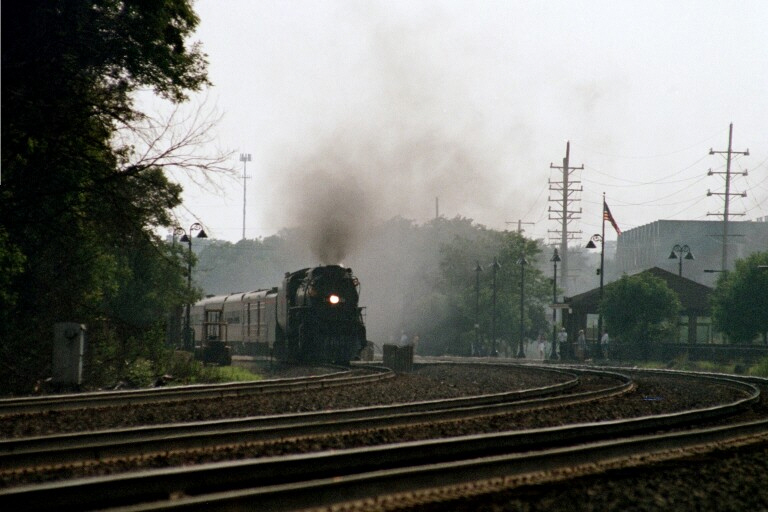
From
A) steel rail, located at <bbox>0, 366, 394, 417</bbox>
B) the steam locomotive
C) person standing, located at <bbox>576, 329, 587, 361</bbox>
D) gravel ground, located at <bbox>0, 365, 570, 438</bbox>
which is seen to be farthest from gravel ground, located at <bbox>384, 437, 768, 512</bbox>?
person standing, located at <bbox>576, 329, 587, 361</bbox>

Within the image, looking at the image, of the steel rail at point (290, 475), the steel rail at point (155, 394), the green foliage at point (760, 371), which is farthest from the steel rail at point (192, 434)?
the green foliage at point (760, 371)

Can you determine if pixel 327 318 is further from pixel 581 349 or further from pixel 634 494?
pixel 581 349

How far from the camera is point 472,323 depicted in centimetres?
7762

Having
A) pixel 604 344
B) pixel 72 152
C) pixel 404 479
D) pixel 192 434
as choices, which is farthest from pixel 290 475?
pixel 604 344

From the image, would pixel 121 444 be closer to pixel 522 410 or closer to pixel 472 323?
pixel 522 410

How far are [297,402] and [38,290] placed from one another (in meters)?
9.09

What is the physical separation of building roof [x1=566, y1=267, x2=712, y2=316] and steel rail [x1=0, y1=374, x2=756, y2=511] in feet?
142

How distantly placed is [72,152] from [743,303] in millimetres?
36518

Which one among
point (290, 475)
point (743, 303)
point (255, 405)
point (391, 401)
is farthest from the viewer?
point (743, 303)

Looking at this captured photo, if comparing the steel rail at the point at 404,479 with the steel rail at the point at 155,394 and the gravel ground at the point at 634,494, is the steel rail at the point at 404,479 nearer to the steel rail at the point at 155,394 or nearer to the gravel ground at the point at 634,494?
the gravel ground at the point at 634,494

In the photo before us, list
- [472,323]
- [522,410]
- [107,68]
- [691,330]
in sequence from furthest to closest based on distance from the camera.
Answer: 1. [472,323]
2. [691,330]
3. [107,68]
4. [522,410]

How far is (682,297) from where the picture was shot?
55.2 meters

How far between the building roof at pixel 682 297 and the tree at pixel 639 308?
5383mm

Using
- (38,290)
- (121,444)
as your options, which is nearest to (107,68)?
(38,290)
